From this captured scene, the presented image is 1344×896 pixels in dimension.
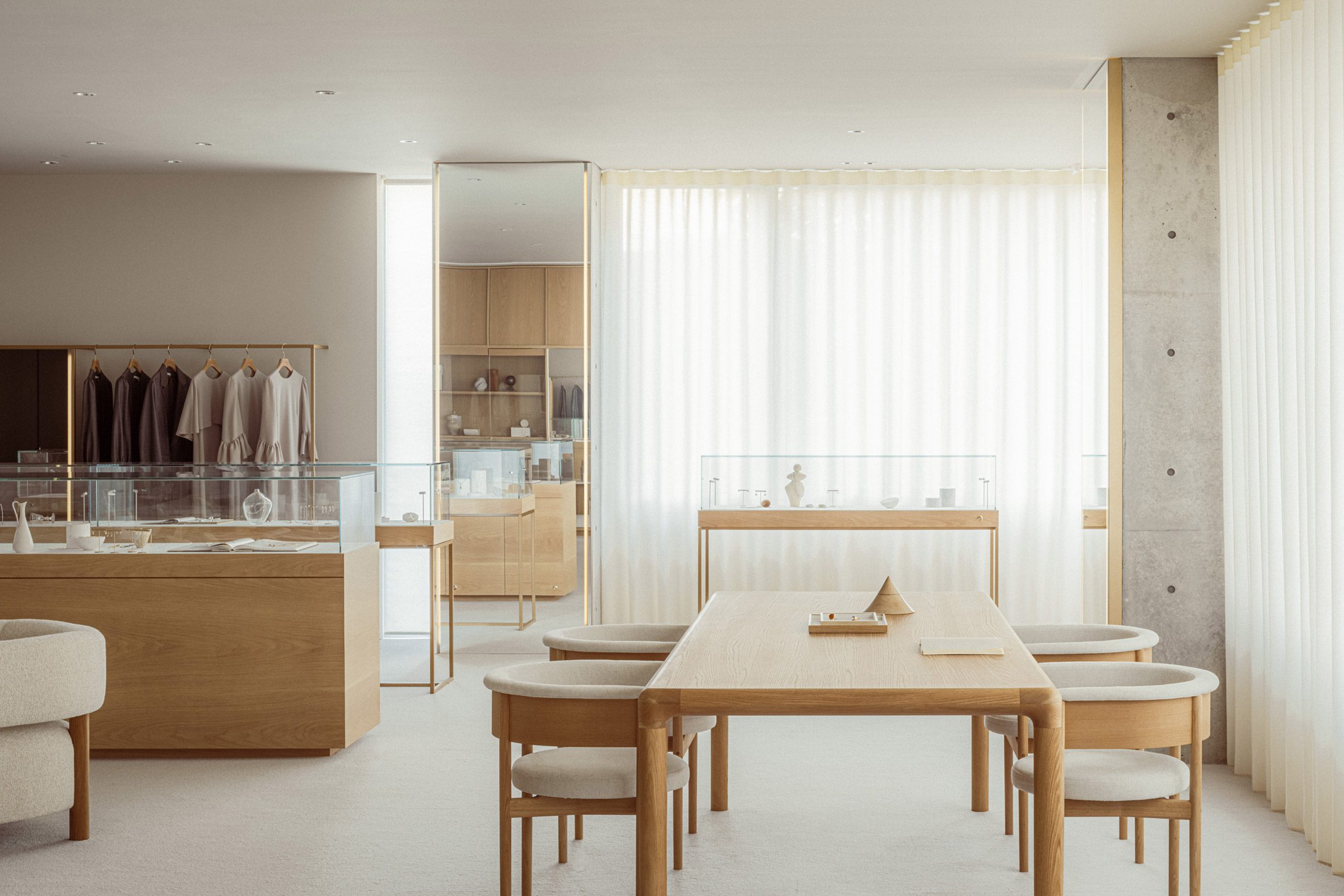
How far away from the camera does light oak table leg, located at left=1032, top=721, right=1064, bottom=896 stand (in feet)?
8.06

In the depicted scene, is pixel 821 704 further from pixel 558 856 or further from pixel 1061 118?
pixel 1061 118

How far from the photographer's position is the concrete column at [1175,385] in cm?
446

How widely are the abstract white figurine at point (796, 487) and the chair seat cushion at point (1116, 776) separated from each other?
3365mm

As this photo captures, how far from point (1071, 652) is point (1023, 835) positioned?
0.54m

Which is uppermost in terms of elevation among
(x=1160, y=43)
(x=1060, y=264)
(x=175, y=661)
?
(x=1160, y=43)

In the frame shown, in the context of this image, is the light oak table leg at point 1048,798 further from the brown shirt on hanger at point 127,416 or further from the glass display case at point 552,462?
the brown shirt on hanger at point 127,416

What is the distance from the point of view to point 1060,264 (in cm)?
669

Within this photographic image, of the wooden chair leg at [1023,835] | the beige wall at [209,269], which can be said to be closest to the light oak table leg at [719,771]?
the wooden chair leg at [1023,835]

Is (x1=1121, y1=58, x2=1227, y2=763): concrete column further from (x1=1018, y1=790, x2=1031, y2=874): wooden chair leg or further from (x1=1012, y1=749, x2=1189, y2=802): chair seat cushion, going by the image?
(x1=1012, y1=749, x2=1189, y2=802): chair seat cushion

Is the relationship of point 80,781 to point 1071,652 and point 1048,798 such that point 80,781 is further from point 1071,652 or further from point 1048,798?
point 1071,652

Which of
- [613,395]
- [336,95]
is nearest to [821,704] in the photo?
[336,95]

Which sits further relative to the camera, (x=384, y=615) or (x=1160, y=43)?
(x=384, y=615)

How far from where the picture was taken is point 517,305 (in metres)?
6.36

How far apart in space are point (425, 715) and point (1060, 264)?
422 cm
